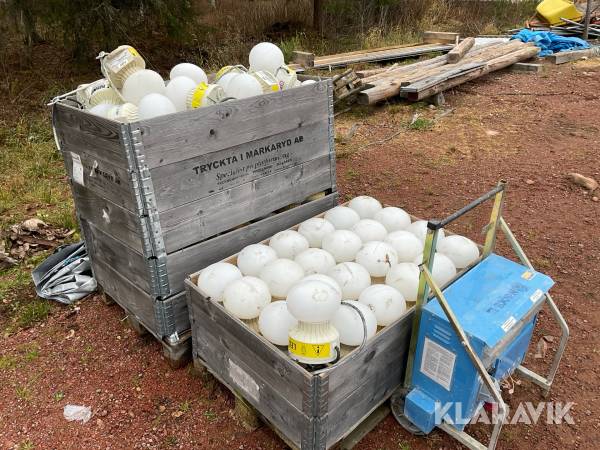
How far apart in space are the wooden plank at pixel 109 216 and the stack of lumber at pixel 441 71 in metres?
5.05

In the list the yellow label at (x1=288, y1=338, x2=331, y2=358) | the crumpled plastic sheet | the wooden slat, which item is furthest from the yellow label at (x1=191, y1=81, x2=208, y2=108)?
the crumpled plastic sheet

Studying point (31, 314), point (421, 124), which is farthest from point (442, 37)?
point (31, 314)

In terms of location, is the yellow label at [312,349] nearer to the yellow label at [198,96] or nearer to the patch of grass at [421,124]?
the yellow label at [198,96]

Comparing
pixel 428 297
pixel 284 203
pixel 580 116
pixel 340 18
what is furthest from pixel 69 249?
pixel 340 18

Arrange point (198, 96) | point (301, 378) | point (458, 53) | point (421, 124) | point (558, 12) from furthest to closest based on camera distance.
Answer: point (558, 12) < point (458, 53) < point (421, 124) < point (198, 96) < point (301, 378)

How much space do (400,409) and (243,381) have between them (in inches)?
34.1

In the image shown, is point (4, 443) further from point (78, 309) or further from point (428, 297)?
point (428, 297)

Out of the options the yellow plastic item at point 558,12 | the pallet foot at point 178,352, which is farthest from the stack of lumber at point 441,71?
the pallet foot at point 178,352

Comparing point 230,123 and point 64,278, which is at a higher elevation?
point 230,123

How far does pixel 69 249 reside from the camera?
398 centimetres

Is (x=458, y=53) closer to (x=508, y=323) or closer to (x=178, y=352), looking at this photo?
(x=508, y=323)

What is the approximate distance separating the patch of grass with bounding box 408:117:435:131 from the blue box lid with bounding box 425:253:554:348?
443 cm

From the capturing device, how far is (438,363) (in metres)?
2.30

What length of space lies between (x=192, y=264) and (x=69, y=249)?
168cm
